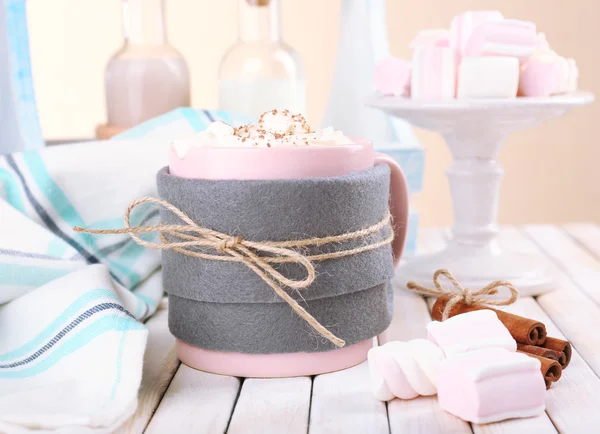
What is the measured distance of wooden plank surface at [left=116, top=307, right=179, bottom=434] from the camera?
60cm

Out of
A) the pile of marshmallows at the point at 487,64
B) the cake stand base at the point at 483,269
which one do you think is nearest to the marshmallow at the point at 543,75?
the pile of marshmallows at the point at 487,64

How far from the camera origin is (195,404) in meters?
0.63

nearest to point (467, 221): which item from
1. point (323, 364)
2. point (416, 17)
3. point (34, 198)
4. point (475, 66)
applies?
point (475, 66)

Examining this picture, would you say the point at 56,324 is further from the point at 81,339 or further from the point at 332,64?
the point at 332,64

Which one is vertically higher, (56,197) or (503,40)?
(503,40)

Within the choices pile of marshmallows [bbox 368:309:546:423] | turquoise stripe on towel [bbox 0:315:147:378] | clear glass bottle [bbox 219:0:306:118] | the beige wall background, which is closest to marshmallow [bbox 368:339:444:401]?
pile of marshmallows [bbox 368:309:546:423]

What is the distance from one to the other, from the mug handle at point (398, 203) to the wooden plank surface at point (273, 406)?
0.71 ft

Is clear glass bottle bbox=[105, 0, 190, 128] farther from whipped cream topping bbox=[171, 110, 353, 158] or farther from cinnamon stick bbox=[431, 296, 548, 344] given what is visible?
cinnamon stick bbox=[431, 296, 548, 344]

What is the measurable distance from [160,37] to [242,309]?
62 cm

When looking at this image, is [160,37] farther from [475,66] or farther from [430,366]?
[430,366]

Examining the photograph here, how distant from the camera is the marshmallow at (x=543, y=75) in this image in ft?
2.91

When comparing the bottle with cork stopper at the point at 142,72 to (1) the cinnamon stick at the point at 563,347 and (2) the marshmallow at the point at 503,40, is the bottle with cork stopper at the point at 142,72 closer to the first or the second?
(2) the marshmallow at the point at 503,40

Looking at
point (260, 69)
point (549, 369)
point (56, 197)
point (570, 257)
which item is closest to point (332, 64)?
point (260, 69)

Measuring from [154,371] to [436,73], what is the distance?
1.49ft
